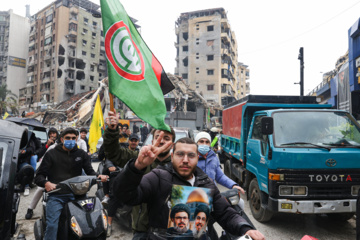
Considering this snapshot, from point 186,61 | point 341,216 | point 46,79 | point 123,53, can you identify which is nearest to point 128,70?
point 123,53

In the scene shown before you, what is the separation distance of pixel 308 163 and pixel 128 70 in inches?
134

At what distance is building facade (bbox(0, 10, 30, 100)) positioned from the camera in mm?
64188

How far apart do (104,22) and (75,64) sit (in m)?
58.5

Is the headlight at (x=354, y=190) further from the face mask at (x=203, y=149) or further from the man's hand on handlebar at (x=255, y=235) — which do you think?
the man's hand on handlebar at (x=255, y=235)

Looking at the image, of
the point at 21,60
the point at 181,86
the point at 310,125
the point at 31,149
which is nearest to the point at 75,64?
the point at 21,60

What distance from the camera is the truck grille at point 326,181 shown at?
4.35 m

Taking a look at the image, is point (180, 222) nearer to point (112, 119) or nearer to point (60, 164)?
point (112, 119)

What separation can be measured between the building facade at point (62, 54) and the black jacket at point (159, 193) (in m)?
54.4

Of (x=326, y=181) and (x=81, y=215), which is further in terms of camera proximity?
(x=326, y=181)

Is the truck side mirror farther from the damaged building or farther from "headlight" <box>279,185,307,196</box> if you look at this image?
the damaged building

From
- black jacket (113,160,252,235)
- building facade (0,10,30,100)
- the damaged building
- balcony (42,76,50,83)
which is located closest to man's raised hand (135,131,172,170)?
black jacket (113,160,252,235)

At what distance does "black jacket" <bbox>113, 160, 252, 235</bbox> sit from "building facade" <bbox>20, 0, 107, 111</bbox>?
54.4 metres

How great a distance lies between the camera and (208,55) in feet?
183

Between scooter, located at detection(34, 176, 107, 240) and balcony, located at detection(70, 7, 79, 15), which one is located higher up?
balcony, located at detection(70, 7, 79, 15)
